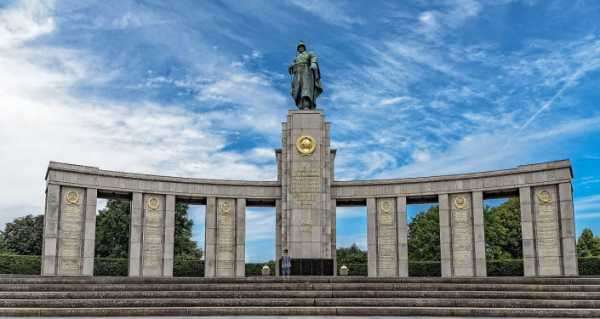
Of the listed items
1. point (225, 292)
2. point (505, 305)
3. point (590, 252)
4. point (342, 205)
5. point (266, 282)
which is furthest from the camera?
point (590, 252)

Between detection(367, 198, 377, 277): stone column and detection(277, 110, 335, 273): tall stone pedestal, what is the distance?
279cm

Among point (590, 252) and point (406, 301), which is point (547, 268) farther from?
point (590, 252)

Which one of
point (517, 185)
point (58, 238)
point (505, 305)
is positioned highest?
point (517, 185)

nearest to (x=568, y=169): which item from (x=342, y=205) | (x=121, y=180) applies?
(x=342, y=205)

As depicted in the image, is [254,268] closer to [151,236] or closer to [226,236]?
[226,236]

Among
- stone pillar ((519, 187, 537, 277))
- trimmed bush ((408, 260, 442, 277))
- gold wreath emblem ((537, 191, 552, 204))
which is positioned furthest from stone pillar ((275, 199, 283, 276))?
gold wreath emblem ((537, 191, 552, 204))

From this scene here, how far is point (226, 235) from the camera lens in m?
34.2

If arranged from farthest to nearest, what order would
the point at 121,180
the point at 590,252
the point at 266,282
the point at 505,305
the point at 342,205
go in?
the point at 590,252 → the point at 342,205 → the point at 121,180 → the point at 266,282 → the point at 505,305

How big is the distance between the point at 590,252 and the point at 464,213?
1219 inches

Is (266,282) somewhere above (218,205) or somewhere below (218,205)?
below

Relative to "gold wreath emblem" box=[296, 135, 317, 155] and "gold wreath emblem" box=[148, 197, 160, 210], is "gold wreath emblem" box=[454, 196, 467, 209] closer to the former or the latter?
"gold wreath emblem" box=[296, 135, 317, 155]

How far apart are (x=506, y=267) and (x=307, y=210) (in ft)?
51.7

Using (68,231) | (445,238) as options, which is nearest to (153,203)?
(68,231)

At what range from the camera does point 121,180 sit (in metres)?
32.7
